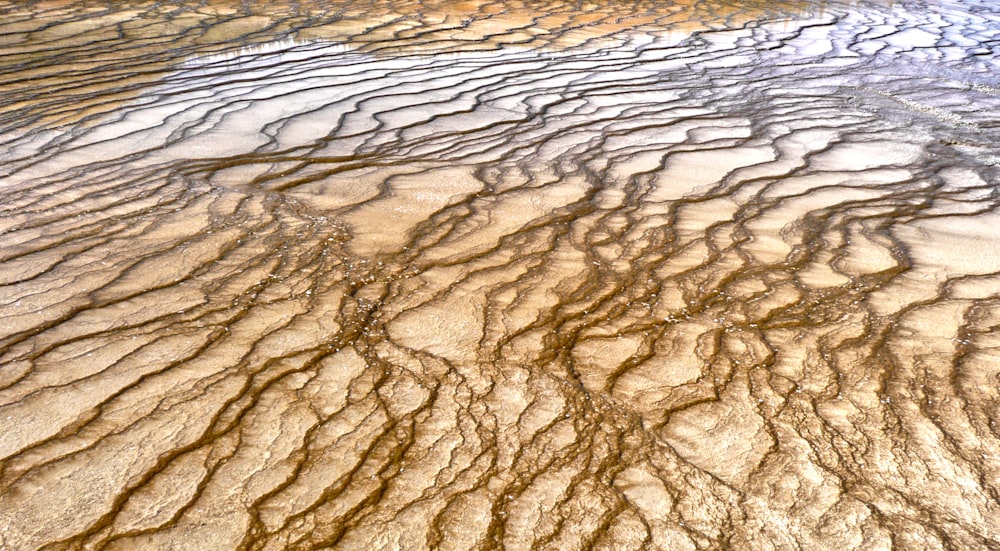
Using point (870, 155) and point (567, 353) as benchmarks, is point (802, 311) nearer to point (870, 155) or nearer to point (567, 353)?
point (567, 353)

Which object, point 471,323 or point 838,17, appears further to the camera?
point 838,17

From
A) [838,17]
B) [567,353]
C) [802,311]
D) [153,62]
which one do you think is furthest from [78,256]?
[838,17]

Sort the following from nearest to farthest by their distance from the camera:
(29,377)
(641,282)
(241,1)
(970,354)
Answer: (29,377)
(970,354)
(641,282)
(241,1)

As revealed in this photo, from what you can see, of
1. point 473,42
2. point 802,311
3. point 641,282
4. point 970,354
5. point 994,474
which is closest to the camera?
point 994,474

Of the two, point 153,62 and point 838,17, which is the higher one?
point 153,62

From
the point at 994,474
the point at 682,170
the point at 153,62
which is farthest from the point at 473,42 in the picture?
the point at 994,474

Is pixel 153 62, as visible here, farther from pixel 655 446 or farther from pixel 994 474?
pixel 994 474
